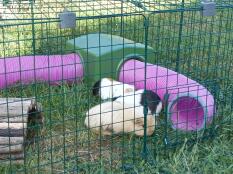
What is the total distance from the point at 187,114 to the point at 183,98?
0.16m

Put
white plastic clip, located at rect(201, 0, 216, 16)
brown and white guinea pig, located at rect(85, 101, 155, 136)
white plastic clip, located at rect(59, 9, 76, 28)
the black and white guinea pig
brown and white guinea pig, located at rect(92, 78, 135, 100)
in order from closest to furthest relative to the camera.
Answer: white plastic clip, located at rect(59, 9, 76, 28) → white plastic clip, located at rect(201, 0, 216, 16) → brown and white guinea pig, located at rect(85, 101, 155, 136) → the black and white guinea pig → brown and white guinea pig, located at rect(92, 78, 135, 100)

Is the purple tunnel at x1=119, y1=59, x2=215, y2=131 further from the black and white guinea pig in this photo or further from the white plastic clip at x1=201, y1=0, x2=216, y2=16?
the white plastic clip at x1=201, y1=0, x2=216, y2=16

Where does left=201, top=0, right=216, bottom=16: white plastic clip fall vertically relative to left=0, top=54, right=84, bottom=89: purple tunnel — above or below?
above

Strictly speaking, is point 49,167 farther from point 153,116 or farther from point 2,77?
Answer: point 2,77

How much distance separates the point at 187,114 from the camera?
3543 millimetres

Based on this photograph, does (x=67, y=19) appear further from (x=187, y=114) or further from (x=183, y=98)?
(x=187, y=114)

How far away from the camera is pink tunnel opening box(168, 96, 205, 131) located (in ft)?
10.9

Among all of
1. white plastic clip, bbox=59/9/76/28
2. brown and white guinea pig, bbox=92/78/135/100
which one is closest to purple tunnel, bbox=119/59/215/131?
brown and white guinea pig, bbox=92/78/135/100

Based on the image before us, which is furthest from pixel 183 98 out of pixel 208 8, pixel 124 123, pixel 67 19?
pixel 67 19

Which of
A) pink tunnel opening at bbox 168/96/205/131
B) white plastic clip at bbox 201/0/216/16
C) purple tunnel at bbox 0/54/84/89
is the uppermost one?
white plastic clip at bbox 201/0/216/16

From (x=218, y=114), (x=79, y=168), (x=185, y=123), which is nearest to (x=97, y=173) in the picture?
(x=79, y=168)

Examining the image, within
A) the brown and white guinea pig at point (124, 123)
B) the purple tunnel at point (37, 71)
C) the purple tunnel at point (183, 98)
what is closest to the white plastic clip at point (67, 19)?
the purple tunnel at point (183, 98)

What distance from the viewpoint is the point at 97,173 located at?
287 centimetres

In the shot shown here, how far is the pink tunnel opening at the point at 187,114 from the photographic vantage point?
3.34 metres
